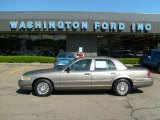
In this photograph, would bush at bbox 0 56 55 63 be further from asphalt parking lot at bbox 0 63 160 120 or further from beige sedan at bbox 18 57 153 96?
beige sedan at bbox 18 57 153 96

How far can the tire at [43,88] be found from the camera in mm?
10836

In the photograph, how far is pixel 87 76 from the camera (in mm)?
10914

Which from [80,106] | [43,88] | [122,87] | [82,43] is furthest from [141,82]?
[82,43]

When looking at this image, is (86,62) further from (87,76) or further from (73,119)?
(73,119)

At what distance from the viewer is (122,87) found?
36.6ft

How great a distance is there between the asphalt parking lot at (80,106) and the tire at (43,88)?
25cm

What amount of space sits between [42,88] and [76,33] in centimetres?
2067

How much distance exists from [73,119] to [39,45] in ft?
88.1

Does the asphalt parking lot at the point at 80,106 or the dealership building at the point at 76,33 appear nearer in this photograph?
the asphalt parking lot at the point at 80,106

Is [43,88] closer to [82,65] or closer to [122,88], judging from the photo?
[82,65]

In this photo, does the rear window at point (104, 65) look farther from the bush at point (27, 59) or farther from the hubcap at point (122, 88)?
the bush at point (27, 59)

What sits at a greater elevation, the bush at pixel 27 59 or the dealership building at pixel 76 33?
the dealership building at pixel 76 33

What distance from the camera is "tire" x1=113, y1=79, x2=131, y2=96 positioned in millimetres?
11062

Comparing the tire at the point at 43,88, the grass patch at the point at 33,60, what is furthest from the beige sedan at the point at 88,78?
the grass patch at the point at 33,60
